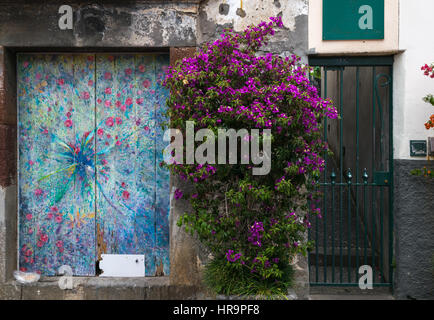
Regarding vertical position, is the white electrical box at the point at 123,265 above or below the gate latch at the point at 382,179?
below

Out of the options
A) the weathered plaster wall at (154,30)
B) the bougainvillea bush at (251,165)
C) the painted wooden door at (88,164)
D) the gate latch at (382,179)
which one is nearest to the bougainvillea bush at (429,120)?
the gate latch at (382,179)

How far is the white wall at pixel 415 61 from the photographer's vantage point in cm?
379

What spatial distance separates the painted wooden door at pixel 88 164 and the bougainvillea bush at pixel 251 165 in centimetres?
80

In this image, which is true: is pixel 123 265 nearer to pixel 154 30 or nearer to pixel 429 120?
pixel 154 30

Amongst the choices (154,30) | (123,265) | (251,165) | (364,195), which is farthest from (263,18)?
(123,265)

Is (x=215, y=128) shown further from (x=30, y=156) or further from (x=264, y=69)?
(x=30, y=156)

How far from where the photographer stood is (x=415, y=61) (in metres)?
3.80

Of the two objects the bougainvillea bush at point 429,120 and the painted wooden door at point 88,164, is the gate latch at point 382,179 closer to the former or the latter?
the bougainvillea bush at point 429,120

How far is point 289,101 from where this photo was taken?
310 centimetres

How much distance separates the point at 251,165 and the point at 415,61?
76.4 inches

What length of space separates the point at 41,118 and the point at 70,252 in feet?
→ 4.62

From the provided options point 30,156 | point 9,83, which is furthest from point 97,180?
point 9,83

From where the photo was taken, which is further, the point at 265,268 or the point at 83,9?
the point at 83,9

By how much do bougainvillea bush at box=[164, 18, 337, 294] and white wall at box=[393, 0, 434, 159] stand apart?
1.01 meters
